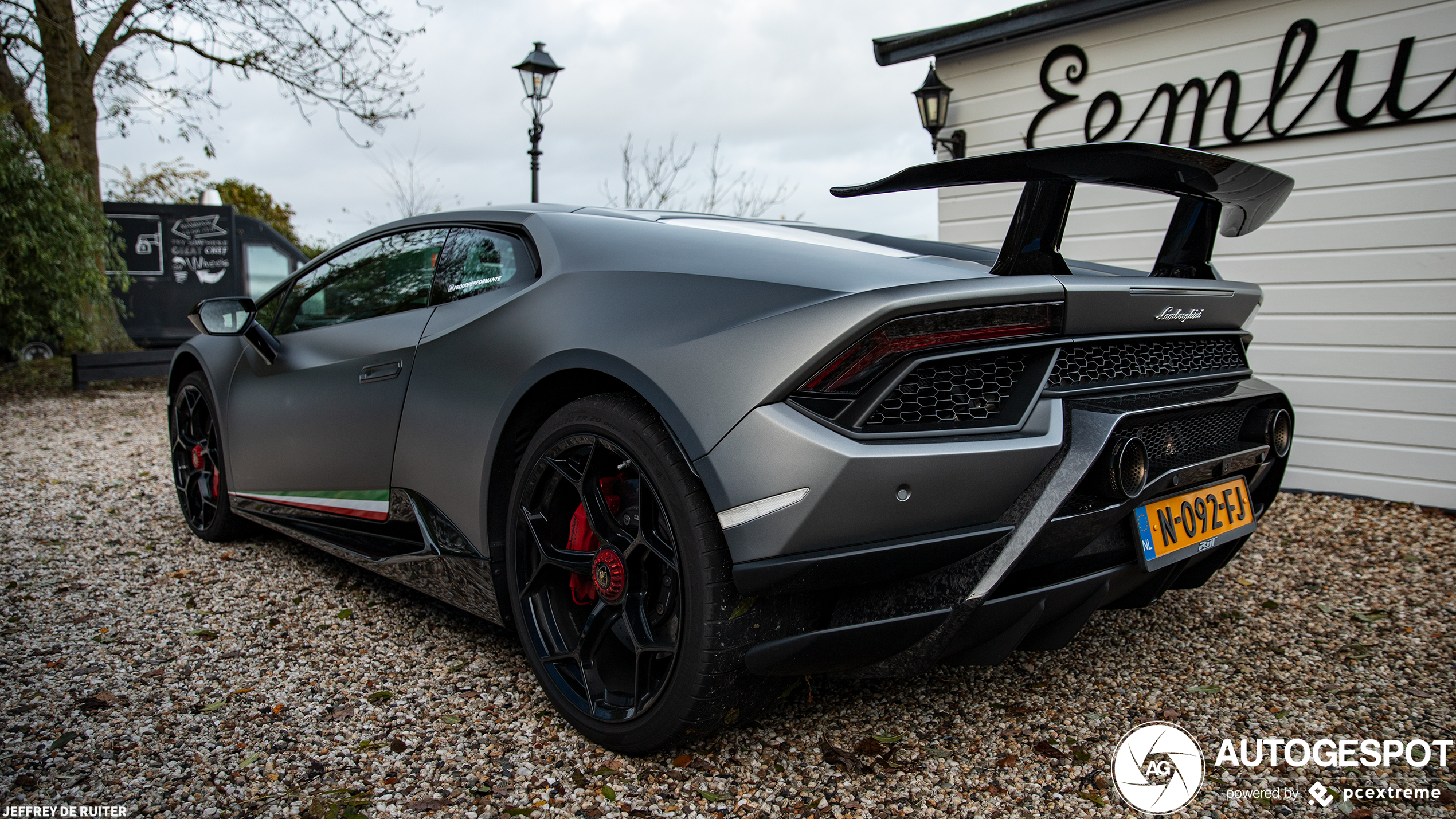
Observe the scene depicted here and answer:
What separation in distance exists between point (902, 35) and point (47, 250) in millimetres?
8900

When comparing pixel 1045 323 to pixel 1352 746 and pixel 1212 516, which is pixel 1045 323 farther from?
pixel 1352 746

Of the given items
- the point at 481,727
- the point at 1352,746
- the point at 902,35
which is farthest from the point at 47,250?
the point at 1352,746

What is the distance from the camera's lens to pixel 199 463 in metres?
3.79

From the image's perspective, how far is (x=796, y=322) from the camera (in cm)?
158

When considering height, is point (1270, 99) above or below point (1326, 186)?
above

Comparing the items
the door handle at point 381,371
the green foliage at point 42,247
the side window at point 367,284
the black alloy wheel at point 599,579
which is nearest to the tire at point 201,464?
the side window at point 367,284

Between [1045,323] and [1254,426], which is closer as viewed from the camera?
[1045,323]

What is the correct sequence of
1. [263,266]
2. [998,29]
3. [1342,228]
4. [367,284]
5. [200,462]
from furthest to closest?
[263,266] < [998,29] < [1342,228] < [200,462] < [367,284]

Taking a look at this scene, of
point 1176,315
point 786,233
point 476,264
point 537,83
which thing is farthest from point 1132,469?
point 537,83

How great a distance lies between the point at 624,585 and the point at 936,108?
533cm

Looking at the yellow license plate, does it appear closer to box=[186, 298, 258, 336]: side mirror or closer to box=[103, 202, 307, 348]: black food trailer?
box=[186, 298, 258, 336]: side mirror

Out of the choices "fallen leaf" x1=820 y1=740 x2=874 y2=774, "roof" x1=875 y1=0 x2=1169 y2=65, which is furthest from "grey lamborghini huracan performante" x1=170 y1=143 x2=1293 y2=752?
"roof" x1=875 y1=0 x2=1169 y2=65

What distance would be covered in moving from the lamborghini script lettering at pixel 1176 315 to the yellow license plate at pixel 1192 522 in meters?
0.41

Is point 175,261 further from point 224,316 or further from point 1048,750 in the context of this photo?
point 1048,750
